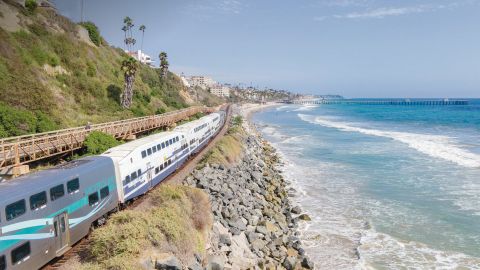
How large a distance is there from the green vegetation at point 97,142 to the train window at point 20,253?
1591 cm

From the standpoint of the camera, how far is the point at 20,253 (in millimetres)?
11742

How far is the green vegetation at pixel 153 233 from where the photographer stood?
42.2ft

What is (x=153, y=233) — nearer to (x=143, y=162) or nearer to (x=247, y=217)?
(x=143, y=162)

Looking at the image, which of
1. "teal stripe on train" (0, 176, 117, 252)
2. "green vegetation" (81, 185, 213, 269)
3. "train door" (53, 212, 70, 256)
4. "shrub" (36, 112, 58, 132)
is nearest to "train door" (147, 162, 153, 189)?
"green vegetation" (81, 185, 213, 269)

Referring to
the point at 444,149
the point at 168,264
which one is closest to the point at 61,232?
the point at 168,264

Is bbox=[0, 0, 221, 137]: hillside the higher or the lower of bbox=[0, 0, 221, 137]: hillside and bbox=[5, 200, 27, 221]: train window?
the higher

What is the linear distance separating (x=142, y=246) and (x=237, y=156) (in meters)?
25.4

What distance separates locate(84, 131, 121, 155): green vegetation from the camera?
27562mm

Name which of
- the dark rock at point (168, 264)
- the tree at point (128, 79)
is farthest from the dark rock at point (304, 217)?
the tree at point (128, 79)

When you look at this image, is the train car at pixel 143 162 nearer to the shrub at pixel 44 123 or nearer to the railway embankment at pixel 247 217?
the railway embankment at pixel 247 217

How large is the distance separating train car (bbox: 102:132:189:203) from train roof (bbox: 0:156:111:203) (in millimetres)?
2380

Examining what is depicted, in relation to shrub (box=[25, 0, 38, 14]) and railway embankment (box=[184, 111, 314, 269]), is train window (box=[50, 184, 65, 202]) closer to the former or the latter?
railway embankment (box=[184, 111, 314, 269])

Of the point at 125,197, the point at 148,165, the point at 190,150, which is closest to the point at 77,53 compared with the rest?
the point at 190,150

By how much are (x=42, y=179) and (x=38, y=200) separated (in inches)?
43.5
